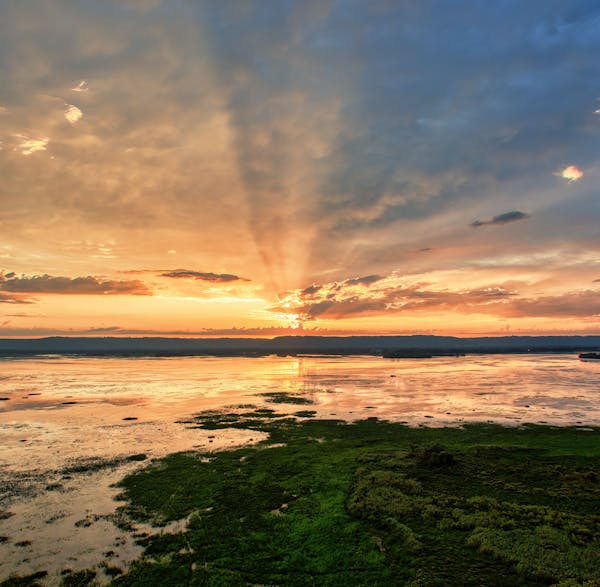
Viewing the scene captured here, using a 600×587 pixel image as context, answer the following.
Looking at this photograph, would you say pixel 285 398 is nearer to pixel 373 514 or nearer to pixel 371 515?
pixel 373 514

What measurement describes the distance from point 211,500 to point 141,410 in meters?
37.5

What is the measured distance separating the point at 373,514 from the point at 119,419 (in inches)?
1552

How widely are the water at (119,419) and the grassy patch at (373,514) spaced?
296 cm

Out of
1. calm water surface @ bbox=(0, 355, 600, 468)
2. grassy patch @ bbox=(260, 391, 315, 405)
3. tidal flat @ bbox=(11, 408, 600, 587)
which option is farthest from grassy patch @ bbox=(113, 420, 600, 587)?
grassy patch @ bbox=(260, 391, 315, 405)

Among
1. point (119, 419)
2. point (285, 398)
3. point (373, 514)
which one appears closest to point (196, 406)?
point (119, 419)

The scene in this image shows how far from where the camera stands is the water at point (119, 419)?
20.3 m

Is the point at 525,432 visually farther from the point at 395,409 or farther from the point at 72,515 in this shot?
the point at 72,515

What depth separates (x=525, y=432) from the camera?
43.2 metres

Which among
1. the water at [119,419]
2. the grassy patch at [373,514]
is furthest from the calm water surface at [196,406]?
the grassy patch at [373,514]

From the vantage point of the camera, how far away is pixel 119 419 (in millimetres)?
51031

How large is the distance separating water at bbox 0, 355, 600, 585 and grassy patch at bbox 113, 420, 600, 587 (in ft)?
9.71

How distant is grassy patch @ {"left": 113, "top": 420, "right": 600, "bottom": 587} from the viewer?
16797 millimetres

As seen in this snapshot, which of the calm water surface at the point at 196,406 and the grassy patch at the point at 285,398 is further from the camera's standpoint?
the grassy patch at the point at 285,398

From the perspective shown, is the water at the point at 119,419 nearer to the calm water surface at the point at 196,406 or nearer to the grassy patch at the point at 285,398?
the calm water surface at the point at 196,406
